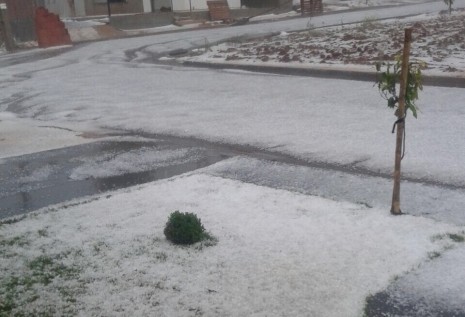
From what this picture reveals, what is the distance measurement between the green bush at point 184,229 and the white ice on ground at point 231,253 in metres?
0.10

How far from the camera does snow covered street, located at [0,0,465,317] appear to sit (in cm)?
416

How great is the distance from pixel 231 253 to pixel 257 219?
29.7 inches

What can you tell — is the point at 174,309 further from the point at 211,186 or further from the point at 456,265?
the point at 211,186

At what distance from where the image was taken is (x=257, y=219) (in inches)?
216

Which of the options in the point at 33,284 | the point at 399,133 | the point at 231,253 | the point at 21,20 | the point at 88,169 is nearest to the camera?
the point at 33,284

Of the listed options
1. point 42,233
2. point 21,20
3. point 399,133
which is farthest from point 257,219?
point 21,20

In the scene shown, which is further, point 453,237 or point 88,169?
point 88,169

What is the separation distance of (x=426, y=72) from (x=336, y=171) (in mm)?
6483

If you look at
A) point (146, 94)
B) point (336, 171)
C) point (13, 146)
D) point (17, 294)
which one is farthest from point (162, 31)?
point (17, 294)

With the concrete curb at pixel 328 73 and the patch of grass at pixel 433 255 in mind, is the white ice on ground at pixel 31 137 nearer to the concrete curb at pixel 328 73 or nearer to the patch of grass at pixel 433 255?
the patch of grass at pixel 433 255

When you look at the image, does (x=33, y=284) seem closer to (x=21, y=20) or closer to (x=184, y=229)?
(x=184, y=229)

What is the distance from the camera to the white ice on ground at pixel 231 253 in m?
4.10

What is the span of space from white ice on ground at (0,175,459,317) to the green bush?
10cm

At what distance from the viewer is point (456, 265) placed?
441 centimetres
